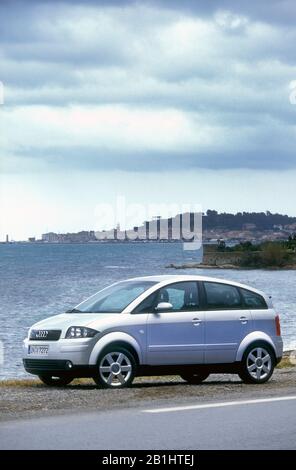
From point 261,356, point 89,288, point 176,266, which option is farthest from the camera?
point 176,266

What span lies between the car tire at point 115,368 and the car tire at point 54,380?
3.24ft

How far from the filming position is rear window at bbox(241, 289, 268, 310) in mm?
19078

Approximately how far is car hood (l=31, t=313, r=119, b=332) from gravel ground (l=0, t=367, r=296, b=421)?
933 millimetres

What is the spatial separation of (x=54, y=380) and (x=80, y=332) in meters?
1.62

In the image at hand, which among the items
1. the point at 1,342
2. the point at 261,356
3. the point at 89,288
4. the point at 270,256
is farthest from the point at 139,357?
the point at 270,256

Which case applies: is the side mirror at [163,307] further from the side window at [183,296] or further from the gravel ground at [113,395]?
the gravel ground at [113,395]

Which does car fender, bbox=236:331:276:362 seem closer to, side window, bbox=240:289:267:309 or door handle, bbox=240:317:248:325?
door handle, bbox=240:317:248:325

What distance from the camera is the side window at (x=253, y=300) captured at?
1909 cm

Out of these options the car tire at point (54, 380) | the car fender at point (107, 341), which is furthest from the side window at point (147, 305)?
the car tire at point (54, 380)

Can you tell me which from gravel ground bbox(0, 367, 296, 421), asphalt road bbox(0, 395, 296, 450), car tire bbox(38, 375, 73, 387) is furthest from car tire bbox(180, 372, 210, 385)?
asphalt road bbox(0, 395, 296, 450)

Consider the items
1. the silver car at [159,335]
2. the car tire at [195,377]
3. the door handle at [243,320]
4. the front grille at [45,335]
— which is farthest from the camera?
the car tire at [195,377]

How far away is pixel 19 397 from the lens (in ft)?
Answer: 53.1
